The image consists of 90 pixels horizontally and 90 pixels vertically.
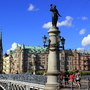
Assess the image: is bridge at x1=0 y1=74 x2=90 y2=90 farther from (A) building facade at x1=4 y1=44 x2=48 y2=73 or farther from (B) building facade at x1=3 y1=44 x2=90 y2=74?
(B) building facade at x1=3 y1=44 x2=90 y2=74

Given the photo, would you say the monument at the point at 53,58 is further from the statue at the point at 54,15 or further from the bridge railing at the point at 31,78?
the bridge railing at the point at 31,78

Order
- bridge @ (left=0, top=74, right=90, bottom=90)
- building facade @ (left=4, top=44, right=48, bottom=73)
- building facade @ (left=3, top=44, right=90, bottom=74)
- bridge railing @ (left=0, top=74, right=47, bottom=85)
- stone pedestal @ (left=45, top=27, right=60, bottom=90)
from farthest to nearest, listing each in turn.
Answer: building facade @ (left=3, top=44, right=90, bottom=74) < building facade @ (left=4, top=44, right=48, bottom=73) < bridge railing @ (left=0, top=74, right=47, bottom=85) < bridge @ (left=0, top=74, right=90, bottom=90) < stone pedestal @ (left=45, top=27, right=60, bottom=90)

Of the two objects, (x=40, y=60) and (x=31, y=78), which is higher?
(x=40, y=60)

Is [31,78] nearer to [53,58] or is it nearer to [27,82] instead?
[27,82]

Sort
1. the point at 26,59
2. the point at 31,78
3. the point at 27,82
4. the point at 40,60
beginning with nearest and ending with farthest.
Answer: the point at 27,82 → the point at 31,78 → the point at 26,59 → the point at 40,60

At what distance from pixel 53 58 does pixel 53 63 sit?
0.36m

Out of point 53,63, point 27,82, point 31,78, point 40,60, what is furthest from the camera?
point 40,60

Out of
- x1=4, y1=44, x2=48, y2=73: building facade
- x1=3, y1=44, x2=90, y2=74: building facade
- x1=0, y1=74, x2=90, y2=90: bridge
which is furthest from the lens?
x1=3, y1=44, x2=90, y2=74: building facade

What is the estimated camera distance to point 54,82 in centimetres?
1797

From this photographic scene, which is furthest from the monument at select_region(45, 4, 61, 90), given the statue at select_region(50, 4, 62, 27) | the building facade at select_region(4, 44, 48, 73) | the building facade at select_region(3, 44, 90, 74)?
the building facade at select_region(3, 44, 90, 74)

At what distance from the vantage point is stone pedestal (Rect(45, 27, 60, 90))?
58.6 feet

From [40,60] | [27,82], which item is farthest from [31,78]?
[40,60]

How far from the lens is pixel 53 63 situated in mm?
18266

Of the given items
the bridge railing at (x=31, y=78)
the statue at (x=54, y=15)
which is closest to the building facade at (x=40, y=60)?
the bridge railing at (x=31, y=78)
